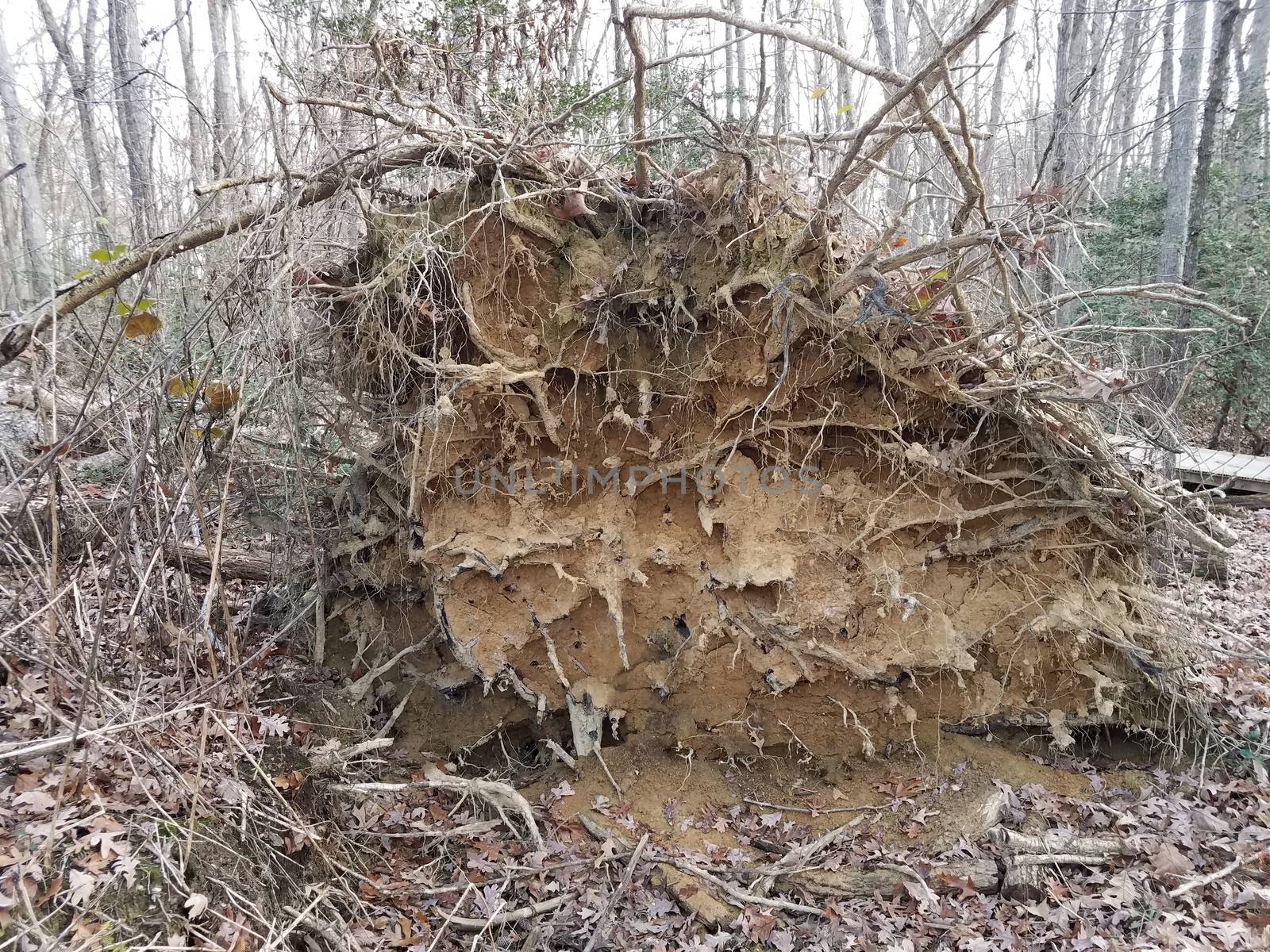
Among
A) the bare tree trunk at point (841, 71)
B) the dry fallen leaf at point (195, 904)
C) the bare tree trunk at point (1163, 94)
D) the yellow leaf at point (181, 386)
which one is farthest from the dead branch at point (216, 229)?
the bare tree trunk at point (1163, 94)

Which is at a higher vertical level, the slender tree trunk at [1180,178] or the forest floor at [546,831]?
the slender tree trunk at [1180,178]

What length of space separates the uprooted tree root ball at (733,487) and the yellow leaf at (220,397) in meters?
0.75

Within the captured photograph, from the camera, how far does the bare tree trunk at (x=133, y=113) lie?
4973 mm

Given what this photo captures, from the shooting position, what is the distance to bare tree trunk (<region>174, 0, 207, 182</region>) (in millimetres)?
4352

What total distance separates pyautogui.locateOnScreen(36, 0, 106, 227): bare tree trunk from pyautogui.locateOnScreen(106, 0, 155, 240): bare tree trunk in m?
0.39

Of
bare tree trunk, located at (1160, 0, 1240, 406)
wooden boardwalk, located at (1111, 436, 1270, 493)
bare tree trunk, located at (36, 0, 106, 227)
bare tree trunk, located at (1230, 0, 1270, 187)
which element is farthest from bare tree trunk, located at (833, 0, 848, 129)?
bare tree trunk, located at (36, 0, 106, 227)

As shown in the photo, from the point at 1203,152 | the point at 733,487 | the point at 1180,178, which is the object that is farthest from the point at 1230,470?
the point at 733,487

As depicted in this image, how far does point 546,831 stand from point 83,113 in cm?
1089

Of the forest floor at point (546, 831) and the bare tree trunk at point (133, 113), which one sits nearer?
the forest floor at point (546, 831)

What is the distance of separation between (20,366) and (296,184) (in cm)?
211

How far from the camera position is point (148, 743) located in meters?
2.71

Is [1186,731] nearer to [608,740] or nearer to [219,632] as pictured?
[608,740]

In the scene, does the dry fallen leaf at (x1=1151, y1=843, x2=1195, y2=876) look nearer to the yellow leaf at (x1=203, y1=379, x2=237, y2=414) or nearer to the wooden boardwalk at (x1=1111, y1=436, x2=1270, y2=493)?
the wooden boardwalk at (x1=1111, y1=436, x2=1270, y2=493)

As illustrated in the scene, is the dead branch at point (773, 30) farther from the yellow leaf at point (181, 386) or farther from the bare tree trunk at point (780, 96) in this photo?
the yellow leaf at point (181, 386)
